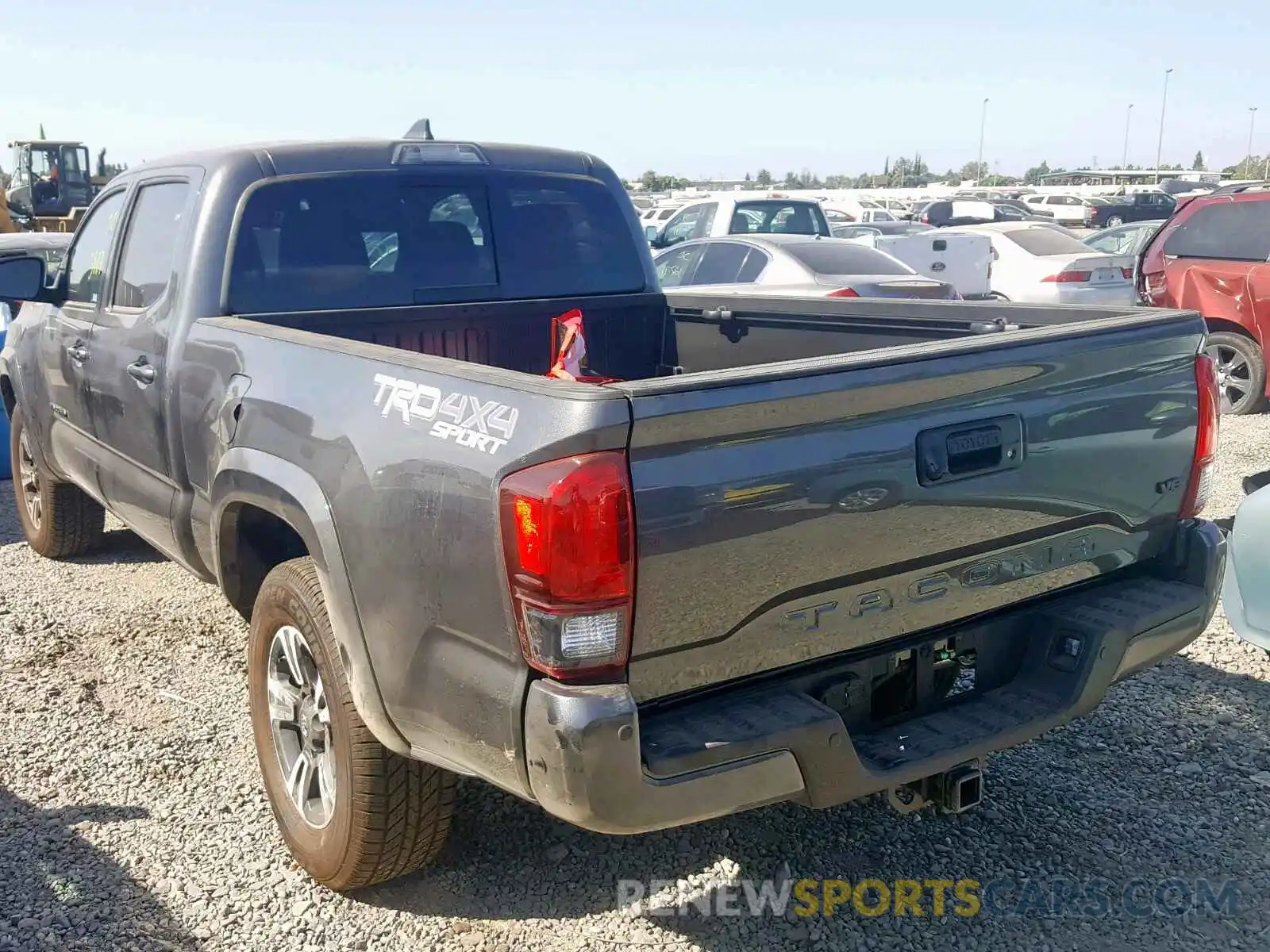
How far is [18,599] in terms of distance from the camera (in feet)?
17.5

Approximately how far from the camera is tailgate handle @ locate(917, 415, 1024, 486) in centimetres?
249

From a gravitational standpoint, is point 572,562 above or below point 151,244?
below

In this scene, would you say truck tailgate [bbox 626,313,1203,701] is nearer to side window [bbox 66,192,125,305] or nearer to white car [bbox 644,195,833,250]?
side window [bbox 66,192,125,305]

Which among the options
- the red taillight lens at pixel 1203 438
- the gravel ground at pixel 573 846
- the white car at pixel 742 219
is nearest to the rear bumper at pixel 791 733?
the red taillight lens at pixel 1203 438

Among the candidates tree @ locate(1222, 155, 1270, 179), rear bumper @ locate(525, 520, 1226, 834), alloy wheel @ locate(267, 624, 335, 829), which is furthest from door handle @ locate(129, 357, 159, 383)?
tree @ locate(1222, 155, 1270, 179)

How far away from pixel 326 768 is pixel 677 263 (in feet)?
26.7

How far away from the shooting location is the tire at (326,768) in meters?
2.79

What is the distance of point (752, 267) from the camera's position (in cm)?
956

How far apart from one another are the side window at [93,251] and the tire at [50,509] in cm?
112

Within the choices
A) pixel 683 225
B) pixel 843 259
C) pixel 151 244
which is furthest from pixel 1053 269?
pixel 151 244

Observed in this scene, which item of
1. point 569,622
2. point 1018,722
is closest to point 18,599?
point 569,622

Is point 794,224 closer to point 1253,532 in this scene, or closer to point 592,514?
point 1253,532

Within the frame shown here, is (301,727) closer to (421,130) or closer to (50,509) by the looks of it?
(421,130)

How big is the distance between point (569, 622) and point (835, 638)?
66cm
